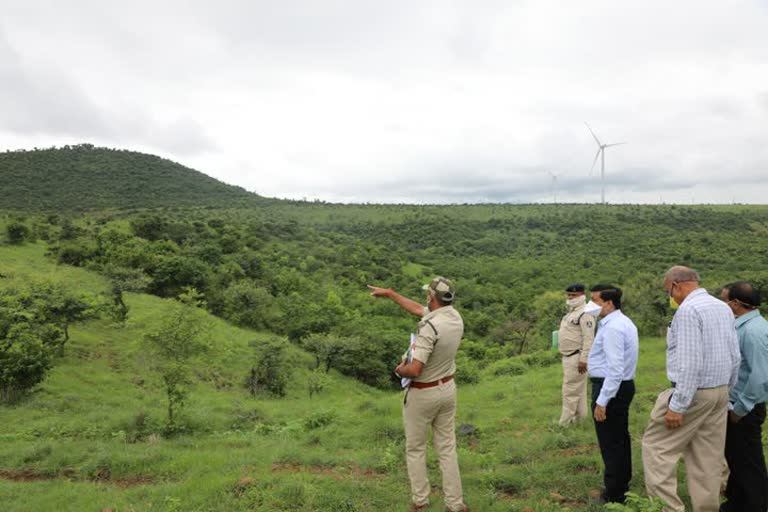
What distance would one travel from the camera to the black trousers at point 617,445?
5.09m

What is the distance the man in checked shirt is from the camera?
4.22 meters

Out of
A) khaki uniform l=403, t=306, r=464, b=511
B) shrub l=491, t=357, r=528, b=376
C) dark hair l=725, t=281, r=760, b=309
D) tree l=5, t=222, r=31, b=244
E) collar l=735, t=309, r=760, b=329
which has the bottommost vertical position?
shrub l=491, t=357, r=528, b=376

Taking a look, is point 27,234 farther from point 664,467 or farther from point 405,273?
point 664,467

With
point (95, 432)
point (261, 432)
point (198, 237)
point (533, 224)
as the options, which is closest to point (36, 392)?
point (95, 432)

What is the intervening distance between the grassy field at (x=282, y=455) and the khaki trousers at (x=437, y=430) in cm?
42

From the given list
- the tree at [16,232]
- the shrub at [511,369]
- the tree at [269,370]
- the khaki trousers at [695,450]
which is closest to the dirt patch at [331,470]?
the khaki trousers at [695,450]

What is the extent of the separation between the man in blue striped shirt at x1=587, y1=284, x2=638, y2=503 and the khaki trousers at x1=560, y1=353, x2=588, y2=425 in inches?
99.8

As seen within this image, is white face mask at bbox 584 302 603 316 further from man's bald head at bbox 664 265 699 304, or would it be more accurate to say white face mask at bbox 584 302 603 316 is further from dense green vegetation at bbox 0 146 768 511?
man's bald head at bbox 664 265 699 304

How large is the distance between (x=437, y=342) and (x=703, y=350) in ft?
7.78

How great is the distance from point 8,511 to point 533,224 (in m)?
109

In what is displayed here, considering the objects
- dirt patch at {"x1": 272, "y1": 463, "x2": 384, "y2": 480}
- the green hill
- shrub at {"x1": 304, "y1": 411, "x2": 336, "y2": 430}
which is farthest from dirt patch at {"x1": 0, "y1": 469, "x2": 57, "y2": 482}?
the green hill

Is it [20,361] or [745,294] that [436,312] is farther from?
[20,361]

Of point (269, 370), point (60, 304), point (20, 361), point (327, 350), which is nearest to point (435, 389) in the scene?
point (20, 361)

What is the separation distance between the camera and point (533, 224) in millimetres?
106875
